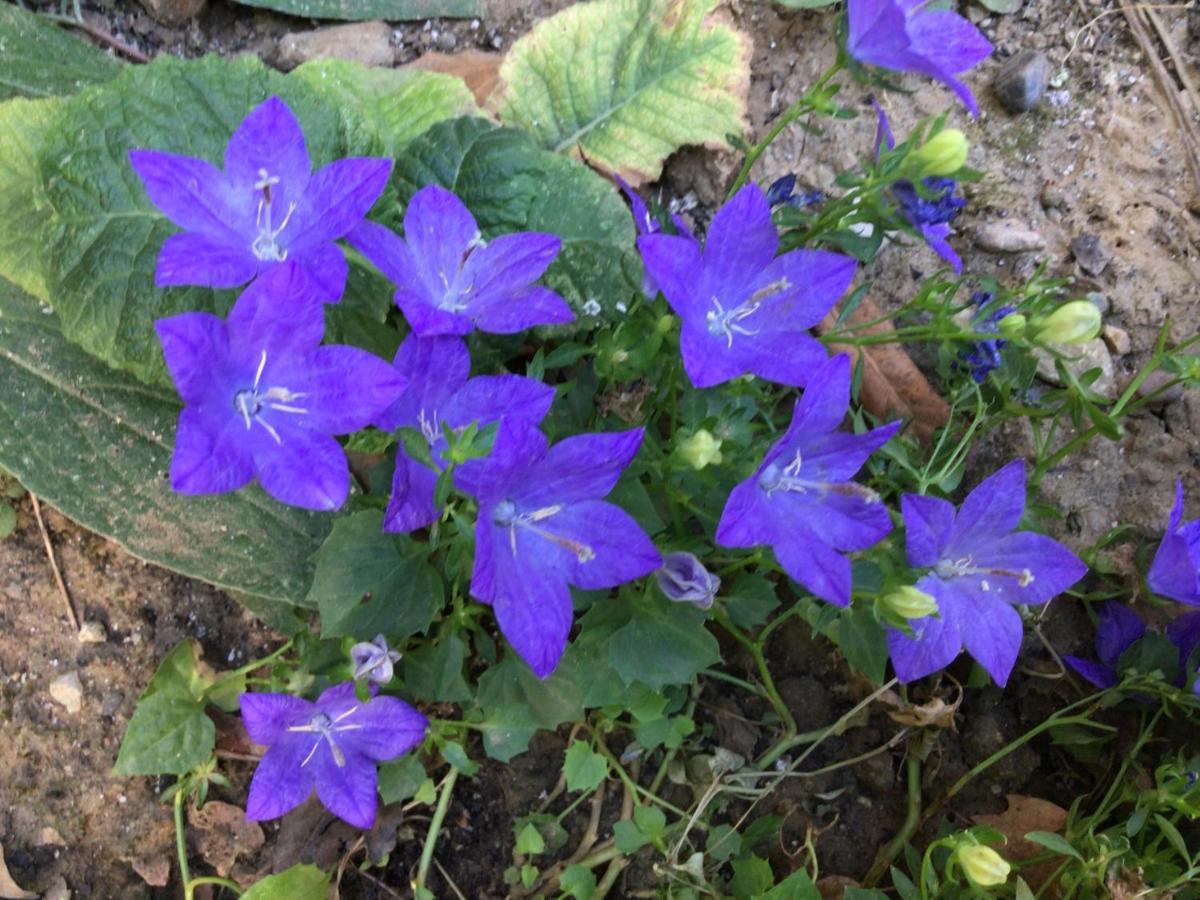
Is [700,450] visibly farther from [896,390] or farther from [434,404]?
[896,390]

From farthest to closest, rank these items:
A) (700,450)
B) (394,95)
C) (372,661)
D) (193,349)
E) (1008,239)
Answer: (1008,239), (394,95), (372,661), (700,450), (193,349)

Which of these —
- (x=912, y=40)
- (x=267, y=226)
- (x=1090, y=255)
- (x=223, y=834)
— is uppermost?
(x=912, y=40)

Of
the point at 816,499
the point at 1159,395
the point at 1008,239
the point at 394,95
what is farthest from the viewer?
the point at 1008,239

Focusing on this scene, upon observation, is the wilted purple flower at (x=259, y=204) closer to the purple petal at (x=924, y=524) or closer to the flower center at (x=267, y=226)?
the flower center at (x=267, y=226)

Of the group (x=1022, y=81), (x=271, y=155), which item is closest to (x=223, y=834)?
(x=271, y=155)

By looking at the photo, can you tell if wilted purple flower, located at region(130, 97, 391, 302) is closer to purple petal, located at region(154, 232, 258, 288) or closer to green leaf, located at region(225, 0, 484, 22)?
purple petal, located at region(154, 232, 258, 288)

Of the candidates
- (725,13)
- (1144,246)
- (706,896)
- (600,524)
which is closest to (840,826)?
(706,896)

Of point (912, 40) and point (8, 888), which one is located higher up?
point (912, 40)

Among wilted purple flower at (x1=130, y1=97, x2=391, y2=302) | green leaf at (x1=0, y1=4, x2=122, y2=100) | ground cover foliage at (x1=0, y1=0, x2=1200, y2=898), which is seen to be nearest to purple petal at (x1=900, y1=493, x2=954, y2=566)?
ground cover foliage at (x1=0, y1=0, x2=1200, y2=898)
